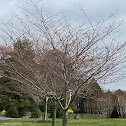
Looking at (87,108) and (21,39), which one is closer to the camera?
(21,39)

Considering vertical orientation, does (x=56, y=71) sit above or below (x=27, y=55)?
below

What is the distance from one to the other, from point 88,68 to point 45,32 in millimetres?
953

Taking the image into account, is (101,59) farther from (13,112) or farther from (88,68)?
(13,112)

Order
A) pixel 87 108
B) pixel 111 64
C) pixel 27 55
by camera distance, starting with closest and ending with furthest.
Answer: pixel 111 64
pixel 27 55
pixel 87 108

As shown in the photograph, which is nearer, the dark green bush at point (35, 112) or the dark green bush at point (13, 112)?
the dark green bush at point (13, 112)

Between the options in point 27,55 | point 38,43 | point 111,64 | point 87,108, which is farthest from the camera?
point 87,108

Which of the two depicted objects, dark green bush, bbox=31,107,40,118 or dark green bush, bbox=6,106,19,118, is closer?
dark green bush, bbox=6,106,19,118

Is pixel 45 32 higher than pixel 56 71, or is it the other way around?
pixel 45 32

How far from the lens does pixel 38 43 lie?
369cm

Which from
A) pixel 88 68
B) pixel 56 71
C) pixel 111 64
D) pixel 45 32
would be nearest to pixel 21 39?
pixel 45 32

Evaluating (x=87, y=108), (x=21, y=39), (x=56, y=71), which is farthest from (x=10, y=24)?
(x=87, y=108)

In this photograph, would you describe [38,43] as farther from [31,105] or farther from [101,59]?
[31,105]

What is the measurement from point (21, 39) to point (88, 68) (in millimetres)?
1347

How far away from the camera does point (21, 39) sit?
12.5 ft
